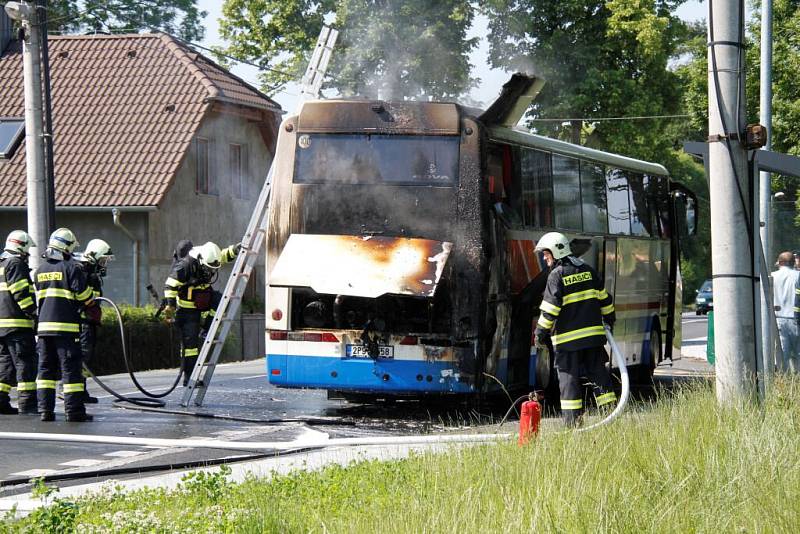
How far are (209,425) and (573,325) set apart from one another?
13.2 ft

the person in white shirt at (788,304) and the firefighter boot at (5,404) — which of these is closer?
the firefighter boot at (5,404)

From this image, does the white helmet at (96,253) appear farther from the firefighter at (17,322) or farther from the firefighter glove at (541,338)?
the firefighter glove at (541,338)

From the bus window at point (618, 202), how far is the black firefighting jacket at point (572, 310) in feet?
19.8

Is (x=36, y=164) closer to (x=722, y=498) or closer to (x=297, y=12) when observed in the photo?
(x=722, y=498)

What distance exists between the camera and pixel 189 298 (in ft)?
53.4

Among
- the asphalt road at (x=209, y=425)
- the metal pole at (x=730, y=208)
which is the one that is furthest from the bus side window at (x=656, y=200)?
the metal pole at (x=730, y=208)

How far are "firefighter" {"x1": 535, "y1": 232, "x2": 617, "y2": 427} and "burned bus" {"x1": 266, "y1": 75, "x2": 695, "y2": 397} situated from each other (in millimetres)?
1690

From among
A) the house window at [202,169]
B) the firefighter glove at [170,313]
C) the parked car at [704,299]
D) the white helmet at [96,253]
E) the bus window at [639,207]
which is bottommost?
the parked car at [704,299]

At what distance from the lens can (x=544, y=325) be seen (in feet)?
39.0

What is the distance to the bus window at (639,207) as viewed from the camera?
1916cm

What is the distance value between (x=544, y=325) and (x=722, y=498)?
15.8ft

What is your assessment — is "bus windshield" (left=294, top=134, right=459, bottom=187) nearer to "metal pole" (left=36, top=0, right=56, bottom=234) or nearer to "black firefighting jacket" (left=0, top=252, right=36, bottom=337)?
"black firefighting jacket" (left=0, top=252, right=36, bottom=337)

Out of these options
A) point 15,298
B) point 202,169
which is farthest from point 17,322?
point 202,169

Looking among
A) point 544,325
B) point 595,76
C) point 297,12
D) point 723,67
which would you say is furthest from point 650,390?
point 297,12
